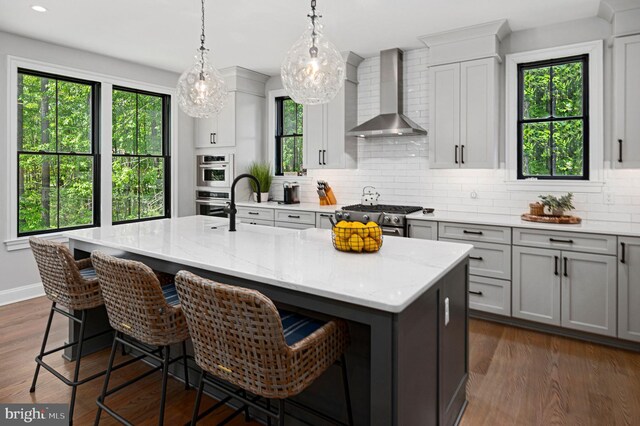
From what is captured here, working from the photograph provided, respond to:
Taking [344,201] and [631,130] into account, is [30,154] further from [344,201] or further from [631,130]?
[631,130]

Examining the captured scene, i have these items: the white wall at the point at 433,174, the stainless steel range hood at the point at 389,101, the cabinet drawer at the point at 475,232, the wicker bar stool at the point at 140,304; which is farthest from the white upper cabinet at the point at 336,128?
the wicker bar stool at the point at 140,304

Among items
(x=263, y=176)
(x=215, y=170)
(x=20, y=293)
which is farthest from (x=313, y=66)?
(x=20, y=293)

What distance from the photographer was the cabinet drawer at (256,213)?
17.2 feet

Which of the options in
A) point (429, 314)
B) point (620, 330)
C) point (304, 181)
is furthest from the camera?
point (304, 181)

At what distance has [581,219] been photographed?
3740 mm

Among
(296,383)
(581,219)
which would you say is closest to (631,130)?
(581,219)

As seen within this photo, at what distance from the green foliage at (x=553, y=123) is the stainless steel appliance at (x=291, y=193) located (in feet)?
9.14

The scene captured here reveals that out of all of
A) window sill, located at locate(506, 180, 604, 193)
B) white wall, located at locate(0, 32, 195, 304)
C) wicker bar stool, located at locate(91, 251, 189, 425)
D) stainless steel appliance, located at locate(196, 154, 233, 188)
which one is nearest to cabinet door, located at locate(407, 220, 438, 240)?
window sill, located at locate(506, 180, 604, 193)

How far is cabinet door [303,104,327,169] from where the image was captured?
16.8 feet

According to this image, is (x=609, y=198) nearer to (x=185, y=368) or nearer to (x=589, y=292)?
(x=589, y=292)

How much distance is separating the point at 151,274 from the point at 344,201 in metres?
3.70

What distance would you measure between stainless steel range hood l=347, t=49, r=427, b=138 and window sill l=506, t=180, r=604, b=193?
109cm

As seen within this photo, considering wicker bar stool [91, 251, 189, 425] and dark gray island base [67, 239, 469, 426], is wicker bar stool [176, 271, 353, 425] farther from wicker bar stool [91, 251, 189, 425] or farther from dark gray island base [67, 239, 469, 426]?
wicker bar stool [91, 251, 189, 425]

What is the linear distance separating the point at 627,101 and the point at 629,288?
1.51m
